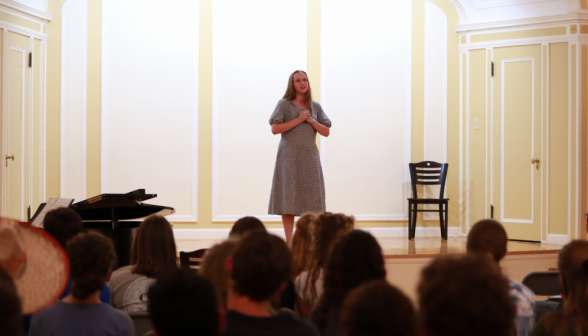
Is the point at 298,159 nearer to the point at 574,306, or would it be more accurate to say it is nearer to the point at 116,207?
the point at 116,207

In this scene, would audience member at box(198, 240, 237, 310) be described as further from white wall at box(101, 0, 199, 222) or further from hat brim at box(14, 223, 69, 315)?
white wall at box(101, 0, 199, 222)

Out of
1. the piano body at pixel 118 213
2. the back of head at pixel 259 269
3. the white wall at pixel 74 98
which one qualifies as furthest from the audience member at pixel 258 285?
the white wall at pixel 74 98

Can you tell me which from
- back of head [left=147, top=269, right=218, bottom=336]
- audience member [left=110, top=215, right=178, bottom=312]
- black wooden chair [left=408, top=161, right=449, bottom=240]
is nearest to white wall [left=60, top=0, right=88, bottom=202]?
black wooden chair [left=408, top=161, right=449, bottom=240]

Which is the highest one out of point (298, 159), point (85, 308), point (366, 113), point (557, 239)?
point (366, 113)

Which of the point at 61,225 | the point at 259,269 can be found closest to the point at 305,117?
the point at 61,225

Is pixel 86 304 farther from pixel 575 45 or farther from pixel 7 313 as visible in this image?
pixel 575 45

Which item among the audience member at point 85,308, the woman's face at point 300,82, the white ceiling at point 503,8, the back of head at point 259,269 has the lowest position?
the audience member at point 85,308

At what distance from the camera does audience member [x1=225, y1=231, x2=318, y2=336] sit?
4.33 ft

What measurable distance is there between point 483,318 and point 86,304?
3.87 ft

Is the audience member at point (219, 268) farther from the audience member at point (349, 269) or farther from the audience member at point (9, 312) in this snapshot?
the audience member at point (9, 312)

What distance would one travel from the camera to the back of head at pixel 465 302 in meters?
0.90

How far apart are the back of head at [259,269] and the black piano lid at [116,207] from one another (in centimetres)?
257

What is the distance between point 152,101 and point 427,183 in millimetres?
3227

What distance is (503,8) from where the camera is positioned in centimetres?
628
